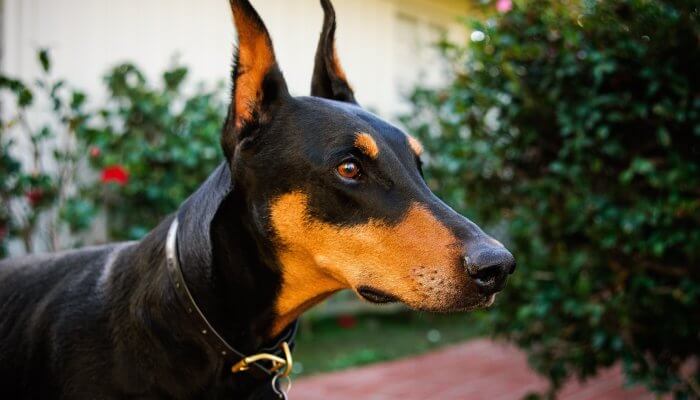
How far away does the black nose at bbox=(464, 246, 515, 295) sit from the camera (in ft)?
5.86

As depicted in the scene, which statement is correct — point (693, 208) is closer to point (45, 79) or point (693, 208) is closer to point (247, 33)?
point (247, 33)

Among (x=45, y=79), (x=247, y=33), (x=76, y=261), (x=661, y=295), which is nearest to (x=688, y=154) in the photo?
(x=661, y=295)

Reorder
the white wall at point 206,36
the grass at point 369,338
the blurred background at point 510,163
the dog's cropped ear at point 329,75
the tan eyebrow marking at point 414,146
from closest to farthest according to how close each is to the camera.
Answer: the tan eyebrow marking at point 414,146, the dog's cropped ear at point 329,75, the blurred background at point 510,163, the white wall at point 206,36, the grass at point 369,338

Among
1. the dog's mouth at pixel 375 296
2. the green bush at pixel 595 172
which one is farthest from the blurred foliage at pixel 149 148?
the dog's mouth at pixel 375 296

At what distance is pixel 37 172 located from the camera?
4.51 metres

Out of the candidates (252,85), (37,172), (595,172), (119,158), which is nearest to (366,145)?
(252,85)

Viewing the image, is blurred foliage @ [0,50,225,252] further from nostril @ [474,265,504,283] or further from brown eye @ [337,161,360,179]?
nostril @ [474,265,504,283]

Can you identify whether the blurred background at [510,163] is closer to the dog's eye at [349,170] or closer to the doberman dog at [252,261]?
the doberman dog at [252,261]

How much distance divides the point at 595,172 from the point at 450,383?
101 inches

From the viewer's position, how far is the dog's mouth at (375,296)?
2000 millimetres

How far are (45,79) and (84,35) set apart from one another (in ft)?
2.51

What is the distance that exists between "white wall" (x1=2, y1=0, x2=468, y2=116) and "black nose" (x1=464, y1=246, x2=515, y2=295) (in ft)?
9.87

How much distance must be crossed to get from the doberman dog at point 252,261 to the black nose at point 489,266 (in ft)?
0.23

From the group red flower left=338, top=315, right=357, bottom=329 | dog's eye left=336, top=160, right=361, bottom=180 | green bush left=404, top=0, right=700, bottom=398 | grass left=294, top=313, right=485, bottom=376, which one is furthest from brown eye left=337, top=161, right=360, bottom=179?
red flower left=338, top=315, right=357, bottom=329
